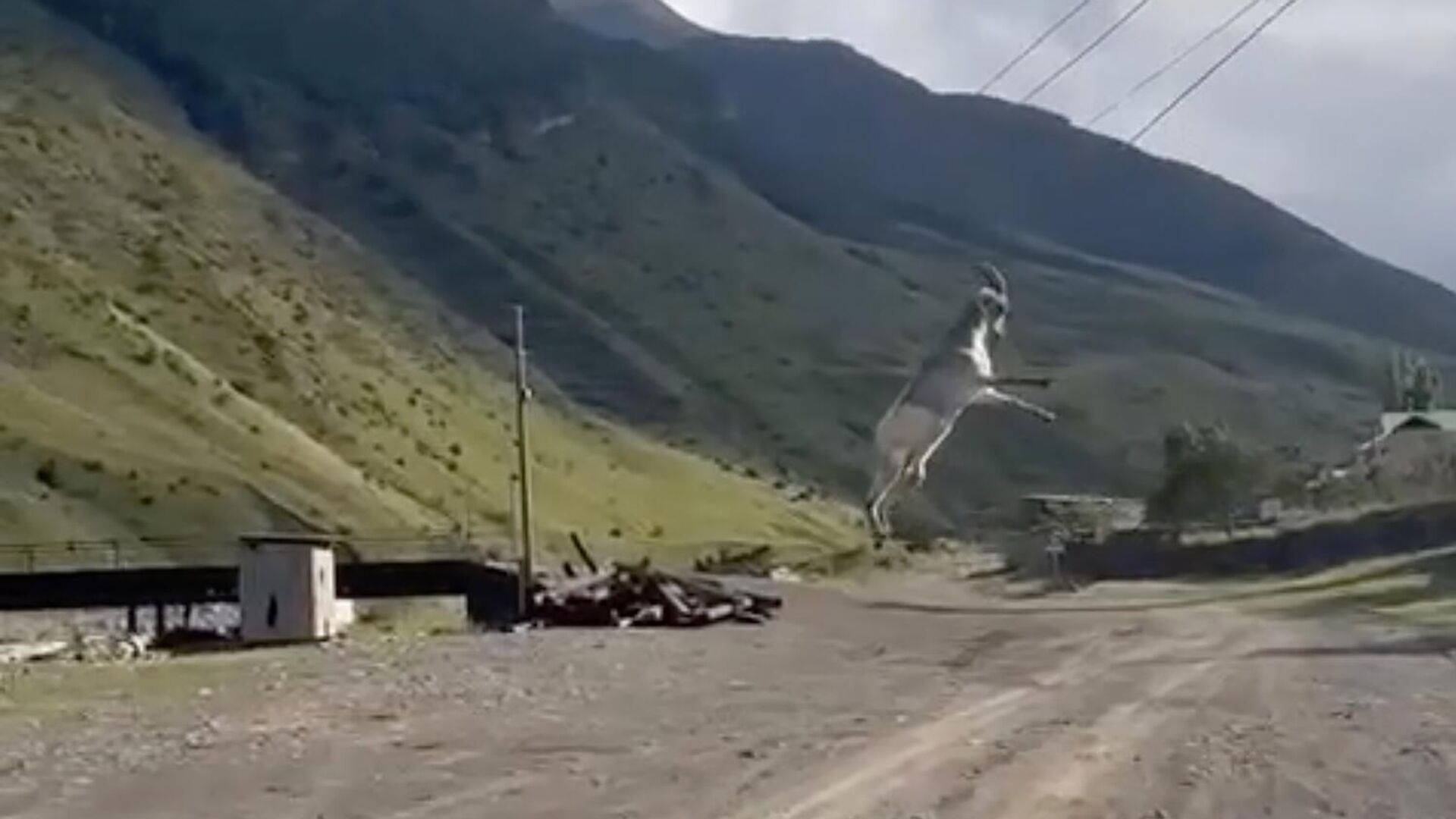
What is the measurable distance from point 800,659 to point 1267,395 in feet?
493

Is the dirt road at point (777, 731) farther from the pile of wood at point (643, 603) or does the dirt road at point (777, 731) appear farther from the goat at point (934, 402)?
the pile of wood at point (643, 603)

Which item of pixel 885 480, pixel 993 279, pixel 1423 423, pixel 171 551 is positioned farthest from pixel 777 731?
pixel 1423 423

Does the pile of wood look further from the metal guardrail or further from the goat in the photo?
the goat

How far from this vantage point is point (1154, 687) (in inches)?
1112

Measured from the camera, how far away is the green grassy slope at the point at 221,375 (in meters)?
83.4

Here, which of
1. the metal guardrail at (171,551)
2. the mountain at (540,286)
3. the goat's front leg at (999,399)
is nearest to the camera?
the goat's front leg at (999,399)

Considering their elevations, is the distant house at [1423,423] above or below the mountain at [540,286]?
below

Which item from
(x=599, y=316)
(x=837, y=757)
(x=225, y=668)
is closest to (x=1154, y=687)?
(x=837, y=757)

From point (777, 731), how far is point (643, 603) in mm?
26826

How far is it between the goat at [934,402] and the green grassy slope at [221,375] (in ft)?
199

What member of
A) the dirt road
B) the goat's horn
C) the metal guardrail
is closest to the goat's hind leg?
the dirt road

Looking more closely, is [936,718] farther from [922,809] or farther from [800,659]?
[800,659]

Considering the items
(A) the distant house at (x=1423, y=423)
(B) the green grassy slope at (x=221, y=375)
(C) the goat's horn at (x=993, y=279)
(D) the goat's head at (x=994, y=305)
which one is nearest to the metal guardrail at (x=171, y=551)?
(B) the green grassy slope at (x=221, y=375)

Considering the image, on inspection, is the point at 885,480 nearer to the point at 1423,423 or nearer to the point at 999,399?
the point at 999,399
